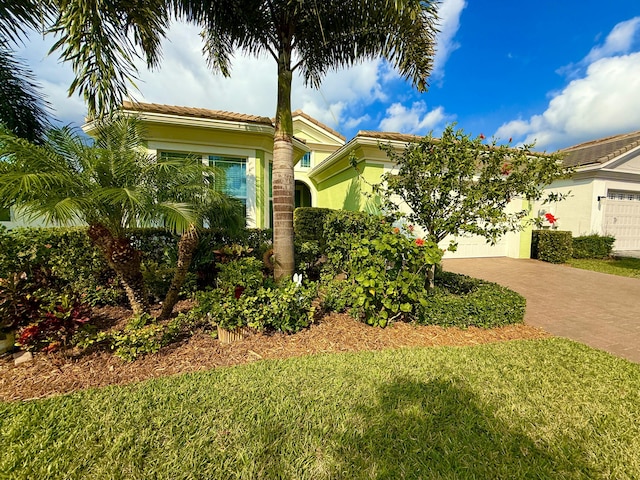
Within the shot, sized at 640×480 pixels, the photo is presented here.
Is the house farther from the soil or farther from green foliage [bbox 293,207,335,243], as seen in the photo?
the soil

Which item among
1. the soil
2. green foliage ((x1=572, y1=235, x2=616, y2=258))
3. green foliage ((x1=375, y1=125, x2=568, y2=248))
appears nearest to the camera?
the soil

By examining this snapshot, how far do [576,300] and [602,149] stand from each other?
12.8 m

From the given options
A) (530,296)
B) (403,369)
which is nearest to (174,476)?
(403,369)

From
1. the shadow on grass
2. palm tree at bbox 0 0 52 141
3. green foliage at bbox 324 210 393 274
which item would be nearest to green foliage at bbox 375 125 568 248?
green foliage at bbox 324 210 393 274

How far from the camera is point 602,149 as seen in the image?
13320 mm

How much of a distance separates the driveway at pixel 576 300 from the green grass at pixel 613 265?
2.76ft

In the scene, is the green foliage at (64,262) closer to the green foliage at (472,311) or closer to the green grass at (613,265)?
the green foliage at (472,311)

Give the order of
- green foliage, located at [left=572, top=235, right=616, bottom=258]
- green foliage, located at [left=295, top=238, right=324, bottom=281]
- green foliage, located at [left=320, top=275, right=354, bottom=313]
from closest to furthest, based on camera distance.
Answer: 1. green foliage, located at [left=320, top=275, right=354, bottom=313]
2. green foliage, located at [left=295, top=238, right=324, bottom=281]
3. green foliage, located at [left=572, top=235, right=616, bottom=258]

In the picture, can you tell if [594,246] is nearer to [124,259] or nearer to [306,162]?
[306,162]

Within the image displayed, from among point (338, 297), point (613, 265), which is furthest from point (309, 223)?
point (613, 265)

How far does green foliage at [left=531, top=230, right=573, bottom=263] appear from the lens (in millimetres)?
10672

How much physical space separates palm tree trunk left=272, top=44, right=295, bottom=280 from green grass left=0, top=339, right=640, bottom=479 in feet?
7.09

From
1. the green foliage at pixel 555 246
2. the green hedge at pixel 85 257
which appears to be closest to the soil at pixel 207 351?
the green hedge at pixel 85 257

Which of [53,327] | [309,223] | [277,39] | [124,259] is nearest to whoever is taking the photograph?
[53,327]
